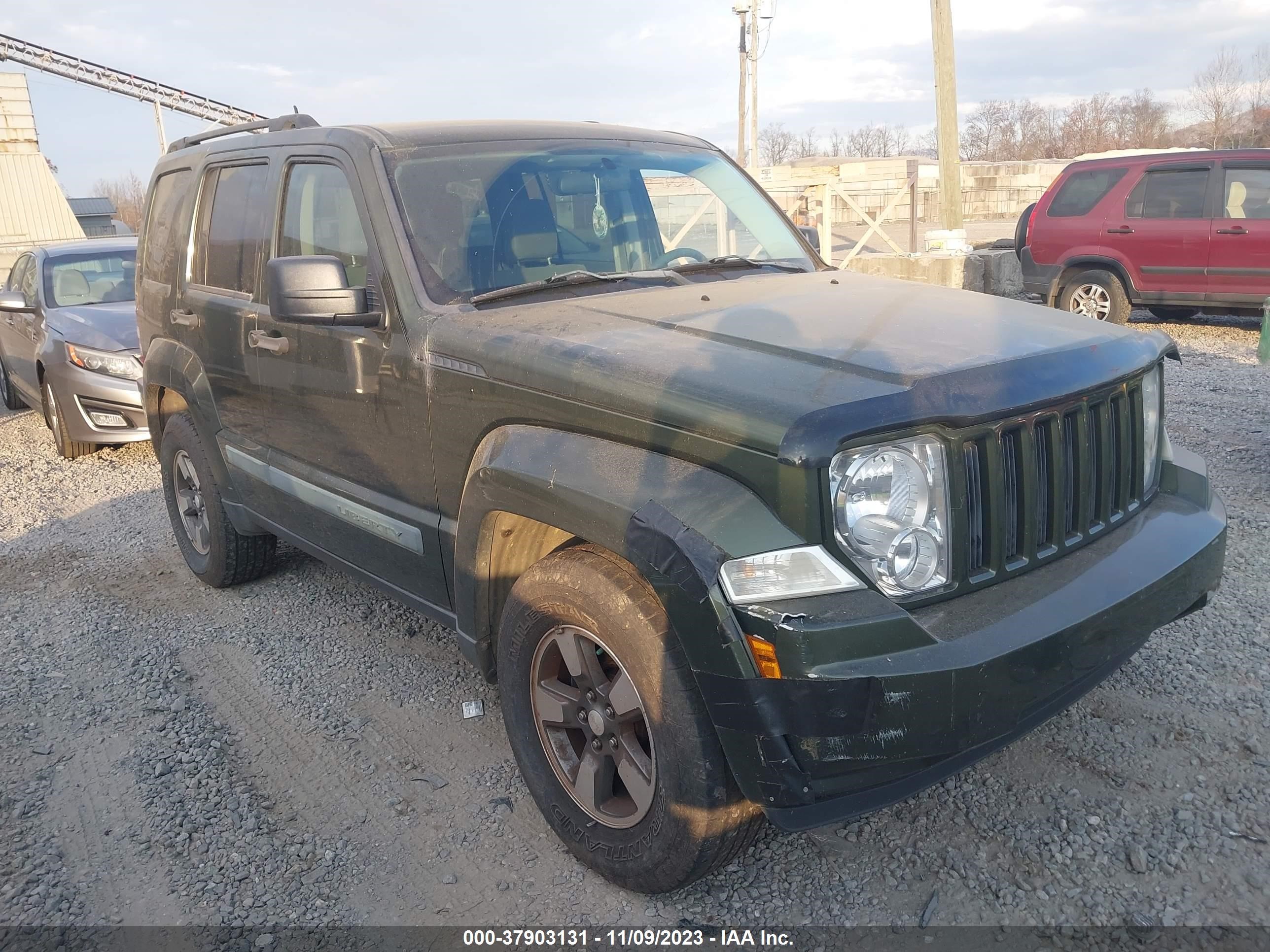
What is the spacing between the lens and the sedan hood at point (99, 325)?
759 cm

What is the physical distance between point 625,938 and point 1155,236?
1043cm

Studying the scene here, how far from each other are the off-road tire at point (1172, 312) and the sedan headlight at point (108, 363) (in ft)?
33.5

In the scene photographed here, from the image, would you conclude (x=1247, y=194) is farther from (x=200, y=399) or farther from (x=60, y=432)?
(x=60, y=432)

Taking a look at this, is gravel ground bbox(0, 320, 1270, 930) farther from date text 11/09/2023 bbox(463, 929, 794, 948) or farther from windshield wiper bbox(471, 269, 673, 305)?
windshield wiper bbox(471, 269, 673, 305)

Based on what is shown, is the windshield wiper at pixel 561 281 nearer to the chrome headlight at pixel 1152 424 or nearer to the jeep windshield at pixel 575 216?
the jeep windshield at pixel 575 216

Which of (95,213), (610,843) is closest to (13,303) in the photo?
(610,843)

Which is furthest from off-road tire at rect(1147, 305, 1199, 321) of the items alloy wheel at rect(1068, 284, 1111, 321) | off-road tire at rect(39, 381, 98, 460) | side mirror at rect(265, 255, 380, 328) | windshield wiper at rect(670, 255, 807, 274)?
off-road tire at rect(39, 381, 98, 460)

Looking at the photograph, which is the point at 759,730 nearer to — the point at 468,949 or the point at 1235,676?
the point at 468,949

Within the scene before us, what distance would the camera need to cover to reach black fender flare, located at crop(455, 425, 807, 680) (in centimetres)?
205

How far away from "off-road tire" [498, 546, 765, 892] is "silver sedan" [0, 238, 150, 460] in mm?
5452

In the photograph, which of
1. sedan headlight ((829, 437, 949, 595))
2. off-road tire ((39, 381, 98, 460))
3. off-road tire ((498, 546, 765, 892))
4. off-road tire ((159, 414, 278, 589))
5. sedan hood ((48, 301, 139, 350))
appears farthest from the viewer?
off-road tire ((39, 381, 98, 460))

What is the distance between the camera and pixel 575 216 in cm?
351

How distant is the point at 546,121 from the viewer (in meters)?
3.89

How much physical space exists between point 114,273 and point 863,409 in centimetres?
854
